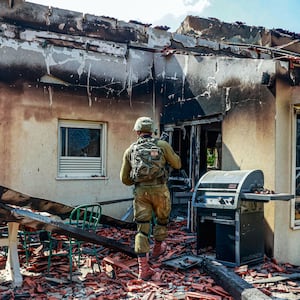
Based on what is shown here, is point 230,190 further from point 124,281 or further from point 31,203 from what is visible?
point 31,203

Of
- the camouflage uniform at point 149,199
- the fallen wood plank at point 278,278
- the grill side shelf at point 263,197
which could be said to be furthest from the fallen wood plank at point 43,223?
the fallen wood plank at point 278,278

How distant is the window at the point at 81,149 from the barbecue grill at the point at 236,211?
3.35 meters

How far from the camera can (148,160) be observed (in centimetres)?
500

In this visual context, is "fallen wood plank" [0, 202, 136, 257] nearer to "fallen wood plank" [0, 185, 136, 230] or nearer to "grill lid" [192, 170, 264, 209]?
"fallen wood plank" [0, 185, 136, 230]

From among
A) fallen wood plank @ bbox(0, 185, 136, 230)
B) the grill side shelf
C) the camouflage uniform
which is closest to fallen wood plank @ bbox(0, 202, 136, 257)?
fallen wood plank @ bbox(0, 185, 136, 230)

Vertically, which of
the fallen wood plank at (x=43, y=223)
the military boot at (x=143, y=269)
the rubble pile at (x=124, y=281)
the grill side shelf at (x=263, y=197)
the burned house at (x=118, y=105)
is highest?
the burned house at (x=118, y=105)

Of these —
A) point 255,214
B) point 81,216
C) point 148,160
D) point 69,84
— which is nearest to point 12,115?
point 69,84

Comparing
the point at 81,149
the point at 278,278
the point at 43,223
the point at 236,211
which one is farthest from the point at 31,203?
the point at 278,278

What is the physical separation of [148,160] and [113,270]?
1.67m

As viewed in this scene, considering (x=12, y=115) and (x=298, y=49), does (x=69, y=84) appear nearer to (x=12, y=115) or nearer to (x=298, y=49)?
(x=12, y=115)

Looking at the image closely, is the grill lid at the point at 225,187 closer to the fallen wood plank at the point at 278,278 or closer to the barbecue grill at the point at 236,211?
the barbecue grill at the point at 236,211

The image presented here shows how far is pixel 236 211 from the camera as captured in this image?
5.32m

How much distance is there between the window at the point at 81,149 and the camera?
820cm

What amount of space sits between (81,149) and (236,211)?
4.34m
